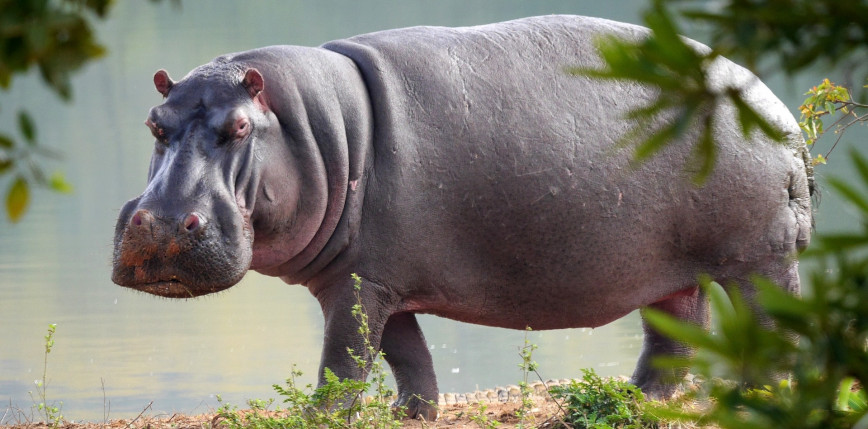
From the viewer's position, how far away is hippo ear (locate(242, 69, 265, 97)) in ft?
10.5

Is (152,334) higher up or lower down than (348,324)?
lower down

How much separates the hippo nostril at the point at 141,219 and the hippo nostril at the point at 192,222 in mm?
102

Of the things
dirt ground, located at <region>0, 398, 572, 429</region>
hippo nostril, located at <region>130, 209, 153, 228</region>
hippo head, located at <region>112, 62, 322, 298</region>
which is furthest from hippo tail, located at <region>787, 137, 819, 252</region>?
hippo nostril, located at <region>130, 209, 153, 228</region>

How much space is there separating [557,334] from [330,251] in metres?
6.09

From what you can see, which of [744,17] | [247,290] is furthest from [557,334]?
[744,17]

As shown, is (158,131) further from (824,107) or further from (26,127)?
(824,107)

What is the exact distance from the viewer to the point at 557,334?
9.32m

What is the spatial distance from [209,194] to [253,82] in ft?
1.35

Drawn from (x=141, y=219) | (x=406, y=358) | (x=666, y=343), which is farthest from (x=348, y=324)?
(x=666, y=343)

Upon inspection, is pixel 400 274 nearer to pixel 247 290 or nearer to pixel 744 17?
pixel 744 17

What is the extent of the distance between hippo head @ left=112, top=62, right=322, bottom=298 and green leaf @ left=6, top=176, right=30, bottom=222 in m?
2.13

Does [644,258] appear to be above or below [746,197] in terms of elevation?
below

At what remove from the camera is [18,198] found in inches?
32.8

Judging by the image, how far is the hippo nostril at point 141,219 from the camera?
9.63 feet
